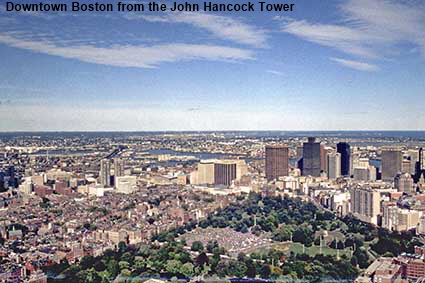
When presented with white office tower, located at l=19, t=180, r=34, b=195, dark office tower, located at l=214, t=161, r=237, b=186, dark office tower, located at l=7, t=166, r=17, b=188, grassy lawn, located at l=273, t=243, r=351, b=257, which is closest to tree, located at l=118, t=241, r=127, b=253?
grassy lawn, located at l=273, t=243, r=351, b=257

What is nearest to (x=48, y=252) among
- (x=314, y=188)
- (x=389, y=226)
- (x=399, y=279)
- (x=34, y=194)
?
(x=34, y=194)

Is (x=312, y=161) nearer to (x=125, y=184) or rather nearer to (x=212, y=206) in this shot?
(x=212, y=206)

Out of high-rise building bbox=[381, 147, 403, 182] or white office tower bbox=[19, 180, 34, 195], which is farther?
high-rise building bbox=[381, 147, 403, 182]

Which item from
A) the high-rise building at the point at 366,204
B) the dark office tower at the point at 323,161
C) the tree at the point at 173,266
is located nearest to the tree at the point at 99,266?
the tree at the point at 173,266

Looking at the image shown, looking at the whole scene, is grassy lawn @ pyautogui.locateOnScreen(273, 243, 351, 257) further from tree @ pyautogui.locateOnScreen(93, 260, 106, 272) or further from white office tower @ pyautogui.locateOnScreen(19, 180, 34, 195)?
white office tower @ pyautogui.locateOnScreen(19, 180, 34, 195)

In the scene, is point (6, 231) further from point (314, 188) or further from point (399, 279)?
point (314, 188)
